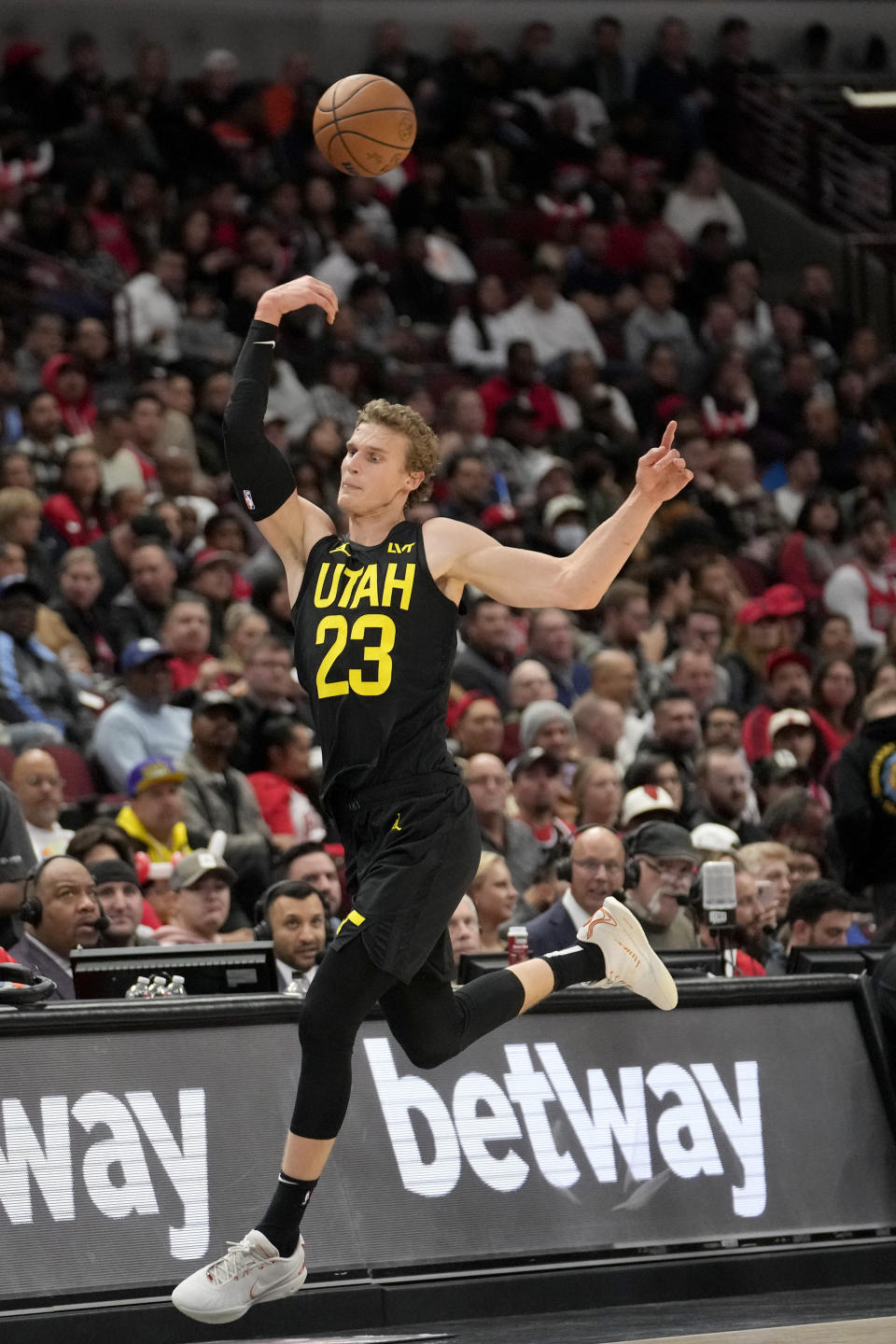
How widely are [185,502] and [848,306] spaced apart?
889 cm

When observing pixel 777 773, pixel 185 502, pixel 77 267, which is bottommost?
pixel 777 773

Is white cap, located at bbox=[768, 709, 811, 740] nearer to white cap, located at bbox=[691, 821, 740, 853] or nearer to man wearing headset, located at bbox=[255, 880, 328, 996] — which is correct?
white cap, located at bbox=[691, 821, 740, 853]

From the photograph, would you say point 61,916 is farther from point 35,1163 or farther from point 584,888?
point 584,888

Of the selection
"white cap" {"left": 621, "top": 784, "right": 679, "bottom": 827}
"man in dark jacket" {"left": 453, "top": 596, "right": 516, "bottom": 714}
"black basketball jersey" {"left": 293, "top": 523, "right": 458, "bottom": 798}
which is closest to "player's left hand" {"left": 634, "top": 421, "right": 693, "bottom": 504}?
"black basketball jersey" {"left": 293, "top": 523, "right": 458, "bottom": 798}

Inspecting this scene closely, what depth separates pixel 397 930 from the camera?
4.93 metres

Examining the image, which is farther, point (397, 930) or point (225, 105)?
point (225, 105)

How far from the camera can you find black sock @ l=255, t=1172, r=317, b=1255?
4977mm

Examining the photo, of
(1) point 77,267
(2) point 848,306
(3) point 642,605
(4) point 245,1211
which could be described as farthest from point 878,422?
(4) point 245,1211

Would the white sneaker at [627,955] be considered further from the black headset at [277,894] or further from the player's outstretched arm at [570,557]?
the black headset at [277,894]

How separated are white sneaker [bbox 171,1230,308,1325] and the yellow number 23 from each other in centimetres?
133

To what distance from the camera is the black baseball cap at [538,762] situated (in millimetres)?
9445

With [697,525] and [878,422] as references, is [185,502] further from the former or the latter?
[878,422]

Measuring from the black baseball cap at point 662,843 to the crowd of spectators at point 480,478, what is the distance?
0.03 meters

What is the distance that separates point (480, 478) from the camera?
522 inches
